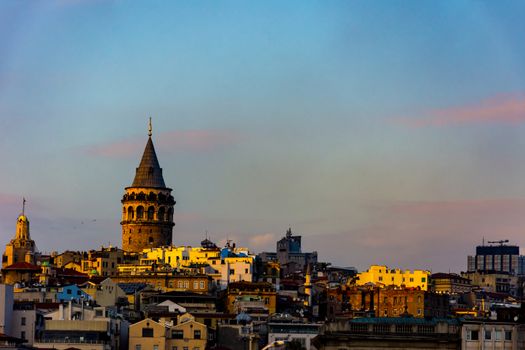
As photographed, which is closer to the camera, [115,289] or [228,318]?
[228,318]

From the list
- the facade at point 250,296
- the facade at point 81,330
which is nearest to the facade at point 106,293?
the facade at point 250,296

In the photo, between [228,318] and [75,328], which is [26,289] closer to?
[228,318]

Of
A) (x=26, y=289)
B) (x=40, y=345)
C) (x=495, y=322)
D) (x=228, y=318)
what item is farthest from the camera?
(x=26, y=289)

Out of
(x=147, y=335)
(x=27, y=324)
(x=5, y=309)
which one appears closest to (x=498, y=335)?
(x=147, y=335)

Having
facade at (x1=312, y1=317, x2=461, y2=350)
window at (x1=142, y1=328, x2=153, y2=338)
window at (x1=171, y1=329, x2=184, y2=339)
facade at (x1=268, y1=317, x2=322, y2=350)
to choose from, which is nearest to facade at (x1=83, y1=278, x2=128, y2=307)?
facade at (x1=268, y1=317, x2=322, y2=350)

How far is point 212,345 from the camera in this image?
6181 inches

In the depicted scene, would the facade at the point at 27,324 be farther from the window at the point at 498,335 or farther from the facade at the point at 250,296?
the window at the point at 498,335

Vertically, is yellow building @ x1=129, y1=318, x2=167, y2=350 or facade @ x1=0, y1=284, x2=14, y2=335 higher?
facade @ x1=0, y1=284, x2=14, y2=335

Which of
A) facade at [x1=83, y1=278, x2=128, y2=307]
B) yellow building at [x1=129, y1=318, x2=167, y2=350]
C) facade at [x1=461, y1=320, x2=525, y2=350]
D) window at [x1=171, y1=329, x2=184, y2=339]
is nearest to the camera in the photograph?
facade at [x1=461, y1=320, x2=525, y2=350]

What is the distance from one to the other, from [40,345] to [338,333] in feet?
124

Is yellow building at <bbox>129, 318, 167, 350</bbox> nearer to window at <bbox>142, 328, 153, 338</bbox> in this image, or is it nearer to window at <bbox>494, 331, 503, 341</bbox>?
window at <bbox>142, 328, 153, 338</bbox>

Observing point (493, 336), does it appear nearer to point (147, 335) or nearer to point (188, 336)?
point (147, 335)

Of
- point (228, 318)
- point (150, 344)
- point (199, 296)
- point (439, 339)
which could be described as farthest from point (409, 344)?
point (199, 296)

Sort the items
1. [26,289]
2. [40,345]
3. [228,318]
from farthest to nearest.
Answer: [26,289], [228,318], [40,345]
